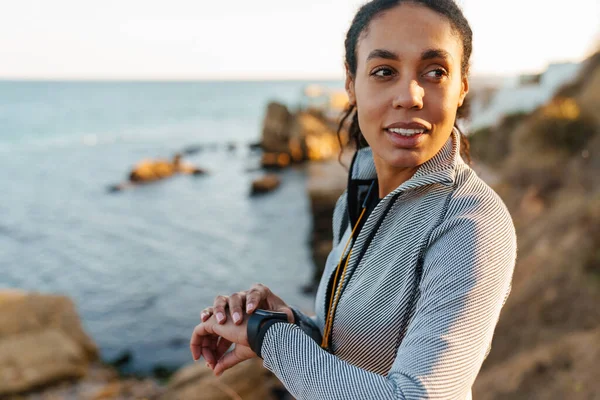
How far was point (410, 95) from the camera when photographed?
1.25 metres

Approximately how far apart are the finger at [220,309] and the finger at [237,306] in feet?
0.09

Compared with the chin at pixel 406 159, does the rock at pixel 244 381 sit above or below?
below

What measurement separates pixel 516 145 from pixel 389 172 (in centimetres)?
1234

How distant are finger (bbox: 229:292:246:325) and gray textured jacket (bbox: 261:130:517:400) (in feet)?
0.52

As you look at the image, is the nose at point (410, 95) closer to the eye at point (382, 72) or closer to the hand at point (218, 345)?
the eye at point (382, 72)

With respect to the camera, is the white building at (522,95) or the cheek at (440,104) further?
the white building at (522,95)

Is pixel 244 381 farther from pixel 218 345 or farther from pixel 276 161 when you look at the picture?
pixel 276 161

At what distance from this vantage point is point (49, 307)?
9945 mm

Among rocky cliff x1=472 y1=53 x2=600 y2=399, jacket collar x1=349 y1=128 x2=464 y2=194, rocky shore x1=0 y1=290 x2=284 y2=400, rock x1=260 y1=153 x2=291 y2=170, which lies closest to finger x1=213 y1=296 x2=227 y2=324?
jacket collar x1=349 y1=128 x2=464 y2=194

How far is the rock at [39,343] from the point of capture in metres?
8.44

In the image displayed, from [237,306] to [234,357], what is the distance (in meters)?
0.20

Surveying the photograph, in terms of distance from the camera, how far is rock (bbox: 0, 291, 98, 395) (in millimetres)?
8438

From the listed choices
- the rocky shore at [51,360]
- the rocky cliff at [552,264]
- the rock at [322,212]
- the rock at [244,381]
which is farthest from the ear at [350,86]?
the rock at [322,212]

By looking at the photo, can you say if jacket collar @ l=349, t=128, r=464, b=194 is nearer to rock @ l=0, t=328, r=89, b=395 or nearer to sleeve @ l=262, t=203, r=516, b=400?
sleeve @ l=262, t=203, r=516, b=400
